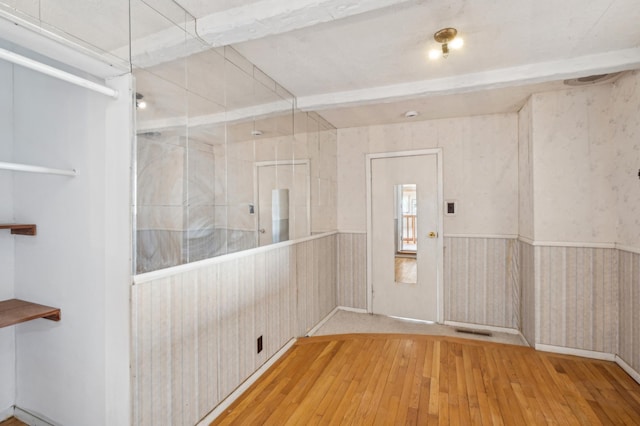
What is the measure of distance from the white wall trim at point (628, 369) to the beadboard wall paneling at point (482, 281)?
0.90 m

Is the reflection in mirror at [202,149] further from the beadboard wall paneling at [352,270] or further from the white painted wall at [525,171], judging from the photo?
the white painted wall at [525,171]

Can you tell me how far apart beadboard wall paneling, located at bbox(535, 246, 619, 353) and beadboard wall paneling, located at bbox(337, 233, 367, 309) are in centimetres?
193

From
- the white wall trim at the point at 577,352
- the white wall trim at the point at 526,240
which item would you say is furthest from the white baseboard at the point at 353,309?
the white wall trim at the point at 526,240

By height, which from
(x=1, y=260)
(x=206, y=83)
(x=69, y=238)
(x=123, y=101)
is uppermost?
(x=206, y=83)

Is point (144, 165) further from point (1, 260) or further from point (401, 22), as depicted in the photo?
point (401, 22)

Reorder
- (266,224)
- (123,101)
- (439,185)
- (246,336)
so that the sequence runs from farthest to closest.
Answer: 1. (439,185)
2. (266,224)
3. (246,336)
4. (123,101)

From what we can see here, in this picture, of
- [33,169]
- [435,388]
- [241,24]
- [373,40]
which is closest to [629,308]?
[435,388]

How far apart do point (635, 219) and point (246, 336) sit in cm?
321

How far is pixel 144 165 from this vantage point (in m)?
1.57

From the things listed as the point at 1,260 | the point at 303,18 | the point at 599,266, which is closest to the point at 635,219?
the point at 599,266

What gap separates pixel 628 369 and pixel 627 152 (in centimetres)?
178

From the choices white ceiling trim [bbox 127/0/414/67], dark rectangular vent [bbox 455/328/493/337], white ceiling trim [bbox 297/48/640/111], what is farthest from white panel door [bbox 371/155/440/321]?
white ceiling trim [bbox 127/0/414/67]

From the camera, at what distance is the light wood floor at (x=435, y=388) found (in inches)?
80.6

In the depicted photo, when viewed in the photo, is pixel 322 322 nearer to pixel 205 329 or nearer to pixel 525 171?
pixel 205 329
